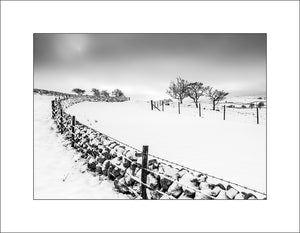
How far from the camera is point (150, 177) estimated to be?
375 cm

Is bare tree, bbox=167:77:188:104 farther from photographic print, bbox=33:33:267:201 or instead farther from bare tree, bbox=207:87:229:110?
bare tree, bbox=207:87:229:110

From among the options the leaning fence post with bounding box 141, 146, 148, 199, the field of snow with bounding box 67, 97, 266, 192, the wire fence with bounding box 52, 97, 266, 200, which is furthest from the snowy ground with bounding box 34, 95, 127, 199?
the field of snow with bounding box 67, 97, 266, 192

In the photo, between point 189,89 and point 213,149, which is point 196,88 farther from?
point 213,149

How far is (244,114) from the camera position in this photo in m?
13.4

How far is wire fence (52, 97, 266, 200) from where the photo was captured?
134 inches

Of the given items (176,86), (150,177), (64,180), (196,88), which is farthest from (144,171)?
(196,88)

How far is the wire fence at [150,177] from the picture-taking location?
3.40 m

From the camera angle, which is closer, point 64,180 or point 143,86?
point 64,180

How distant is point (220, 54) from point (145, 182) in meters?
2.64

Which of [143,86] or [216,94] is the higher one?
[216,94]

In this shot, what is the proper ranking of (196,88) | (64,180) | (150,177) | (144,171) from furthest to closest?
(196,88) → (64,180) → (150,177) → (144,171)
